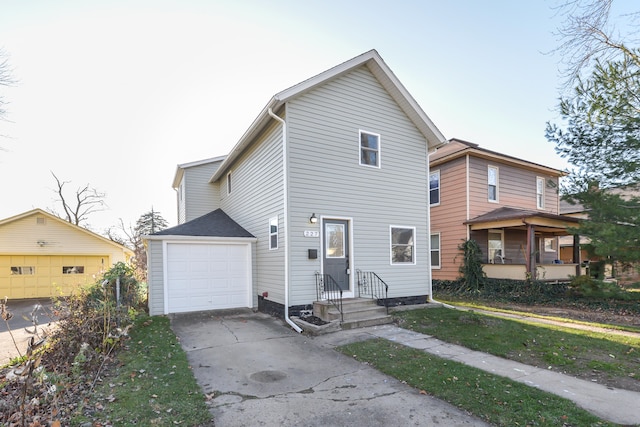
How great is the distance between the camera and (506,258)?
14.6 metres

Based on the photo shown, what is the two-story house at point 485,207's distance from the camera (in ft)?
43.5

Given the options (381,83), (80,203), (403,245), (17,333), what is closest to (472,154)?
(381,83)

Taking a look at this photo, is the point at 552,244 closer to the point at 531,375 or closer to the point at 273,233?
the point at 531,375

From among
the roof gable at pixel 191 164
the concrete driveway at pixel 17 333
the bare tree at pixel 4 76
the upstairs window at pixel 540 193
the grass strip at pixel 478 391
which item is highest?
the bare tree at pixel 4 76

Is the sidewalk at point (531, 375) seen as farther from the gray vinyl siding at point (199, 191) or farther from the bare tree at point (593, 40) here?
the gray vinyl siding at point (199, 191)

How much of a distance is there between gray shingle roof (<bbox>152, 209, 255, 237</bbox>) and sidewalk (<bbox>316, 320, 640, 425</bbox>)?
15.8 ft

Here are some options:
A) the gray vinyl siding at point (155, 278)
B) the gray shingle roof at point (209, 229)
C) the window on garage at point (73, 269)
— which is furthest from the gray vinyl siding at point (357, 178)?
the window on garage at point (73, 269)

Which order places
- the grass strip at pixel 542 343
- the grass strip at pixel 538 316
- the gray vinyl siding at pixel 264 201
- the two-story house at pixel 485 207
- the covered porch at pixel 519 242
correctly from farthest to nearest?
the two-story house at pixel 485 207 < the covered porch at pixel 519 242 < the gray vinyl siding at pixel 264 201 < the grass strip at pixel 538 316 < the grass strip at pixel 542 343

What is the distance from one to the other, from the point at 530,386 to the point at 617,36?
9.74 meters

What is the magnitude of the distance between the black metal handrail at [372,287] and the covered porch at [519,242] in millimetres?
6069

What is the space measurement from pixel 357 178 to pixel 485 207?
795cm

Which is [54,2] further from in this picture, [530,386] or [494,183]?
[494,183]

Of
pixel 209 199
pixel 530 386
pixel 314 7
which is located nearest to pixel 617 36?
pixel 314 7

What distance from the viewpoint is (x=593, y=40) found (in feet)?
28.8
